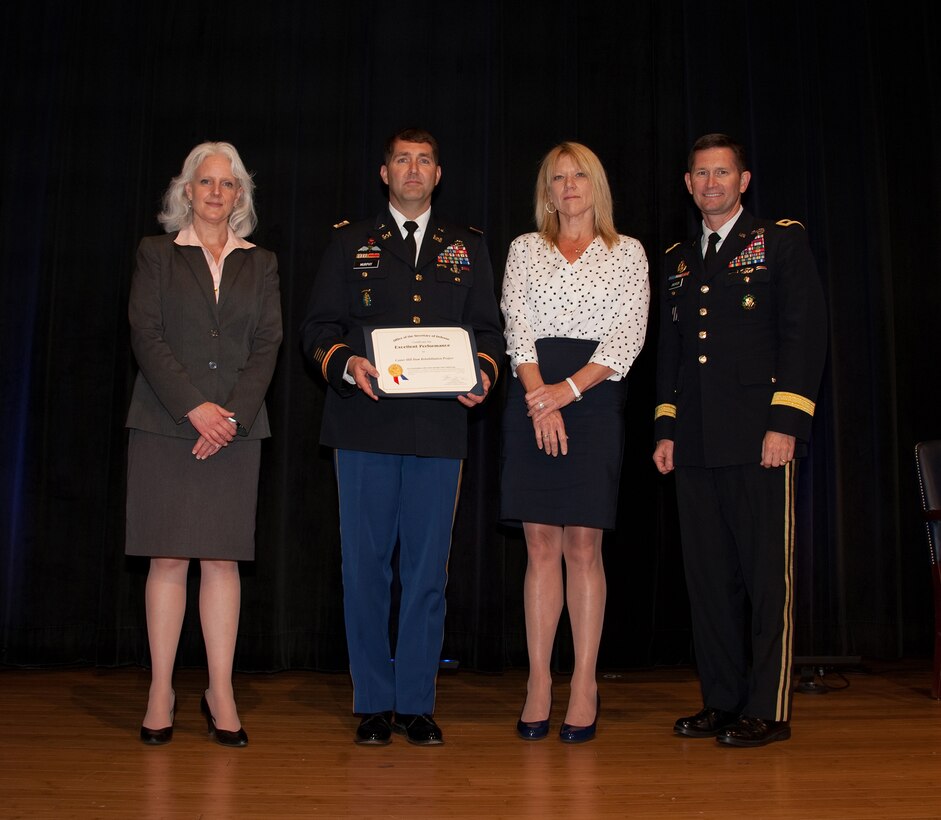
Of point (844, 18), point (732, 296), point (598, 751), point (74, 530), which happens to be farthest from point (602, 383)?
point (844, 18)

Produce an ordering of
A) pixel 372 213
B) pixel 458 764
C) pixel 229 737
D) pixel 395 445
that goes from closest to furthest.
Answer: pixel 458 764, pixel 229 737, pixel 395 445, pixel 372 213

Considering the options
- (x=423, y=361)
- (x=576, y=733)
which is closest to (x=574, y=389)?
(x=423, y=361)

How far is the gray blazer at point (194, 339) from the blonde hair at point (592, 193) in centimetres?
98

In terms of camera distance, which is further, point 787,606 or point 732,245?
point 732,245

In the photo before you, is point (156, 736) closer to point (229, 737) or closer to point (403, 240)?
point (229, 737)

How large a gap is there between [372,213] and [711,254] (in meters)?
1.68

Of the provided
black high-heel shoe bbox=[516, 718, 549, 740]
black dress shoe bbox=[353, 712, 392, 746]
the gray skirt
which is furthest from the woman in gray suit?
black high-heel shoe bbox=[516, 718, 549, 740]

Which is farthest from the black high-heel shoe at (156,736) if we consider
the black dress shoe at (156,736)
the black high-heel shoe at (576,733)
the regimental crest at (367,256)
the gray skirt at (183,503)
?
the regimental crest at (367,256)

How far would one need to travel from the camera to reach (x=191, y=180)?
297cm

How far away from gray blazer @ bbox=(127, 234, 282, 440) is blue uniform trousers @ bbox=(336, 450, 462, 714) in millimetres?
389

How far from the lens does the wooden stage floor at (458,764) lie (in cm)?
221

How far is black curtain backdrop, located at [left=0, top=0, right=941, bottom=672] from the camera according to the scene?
4023mm

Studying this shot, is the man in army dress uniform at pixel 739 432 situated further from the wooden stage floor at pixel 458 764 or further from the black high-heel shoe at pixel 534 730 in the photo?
the black high-heel shoe at pixel 534 730

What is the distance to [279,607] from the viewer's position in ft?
13.1
